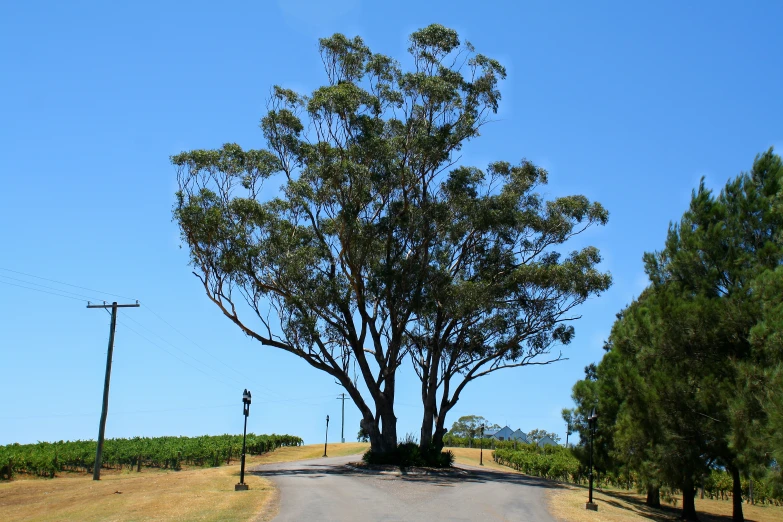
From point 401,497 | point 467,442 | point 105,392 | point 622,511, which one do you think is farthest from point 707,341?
point 467,442

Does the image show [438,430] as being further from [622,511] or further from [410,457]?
[622,511]

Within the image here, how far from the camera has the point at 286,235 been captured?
1316 inches

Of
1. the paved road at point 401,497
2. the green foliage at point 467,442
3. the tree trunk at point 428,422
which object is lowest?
the paved road at point 401,497

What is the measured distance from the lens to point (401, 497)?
22.5 meters

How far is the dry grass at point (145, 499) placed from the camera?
1914 cm

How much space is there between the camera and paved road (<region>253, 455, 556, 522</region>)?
18.8 m

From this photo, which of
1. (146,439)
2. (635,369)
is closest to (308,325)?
(635,369)

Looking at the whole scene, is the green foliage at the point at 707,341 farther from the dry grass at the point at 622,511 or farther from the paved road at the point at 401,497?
the paved road at the point at 401,497

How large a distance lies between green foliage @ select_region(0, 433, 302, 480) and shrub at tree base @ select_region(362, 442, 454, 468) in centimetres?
1250

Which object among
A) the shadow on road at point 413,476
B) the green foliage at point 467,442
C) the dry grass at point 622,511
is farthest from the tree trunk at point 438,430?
the green foliage at point 467,442

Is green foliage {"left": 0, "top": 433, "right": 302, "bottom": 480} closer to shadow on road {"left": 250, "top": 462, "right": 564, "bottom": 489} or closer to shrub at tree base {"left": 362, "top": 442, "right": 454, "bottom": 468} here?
shadow on road {"left": 250, "top": 462, "right": 564, "bottom": 489}

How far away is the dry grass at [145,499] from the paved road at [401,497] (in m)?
1.01

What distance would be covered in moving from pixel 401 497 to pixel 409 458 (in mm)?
10337

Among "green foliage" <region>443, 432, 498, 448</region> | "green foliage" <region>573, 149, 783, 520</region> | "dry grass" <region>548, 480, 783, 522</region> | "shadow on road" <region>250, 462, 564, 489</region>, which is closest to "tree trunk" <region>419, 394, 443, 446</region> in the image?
"shadow on road" <region>250, 462, 564, 489</region>
